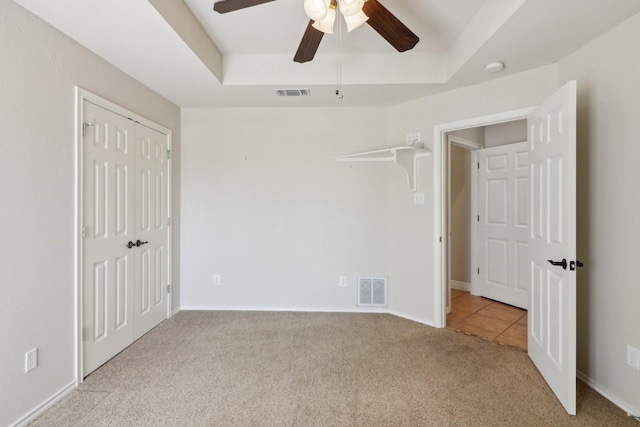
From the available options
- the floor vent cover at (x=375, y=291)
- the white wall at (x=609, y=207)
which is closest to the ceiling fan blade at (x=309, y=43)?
the white wall at (x=609, y=207)

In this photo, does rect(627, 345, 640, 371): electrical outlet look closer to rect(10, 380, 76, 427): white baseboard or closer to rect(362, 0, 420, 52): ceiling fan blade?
rect(362, 0, 420, 52): ceiling fan blade

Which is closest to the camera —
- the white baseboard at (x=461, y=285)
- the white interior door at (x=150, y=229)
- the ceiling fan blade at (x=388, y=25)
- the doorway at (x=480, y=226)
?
the ceiling fan blade at (x=388, y=25)

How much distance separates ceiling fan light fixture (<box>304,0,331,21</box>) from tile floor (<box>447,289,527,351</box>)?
2.92m

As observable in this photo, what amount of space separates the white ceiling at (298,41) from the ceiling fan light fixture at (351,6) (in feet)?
2.19

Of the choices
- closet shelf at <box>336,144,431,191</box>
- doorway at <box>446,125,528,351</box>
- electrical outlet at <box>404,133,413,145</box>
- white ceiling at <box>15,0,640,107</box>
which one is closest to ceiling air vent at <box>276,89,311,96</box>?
white ceiling at <box>15,0,640,107</box>

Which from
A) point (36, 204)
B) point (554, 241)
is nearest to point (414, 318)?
point (554, 241)

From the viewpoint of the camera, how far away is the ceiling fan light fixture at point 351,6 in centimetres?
134

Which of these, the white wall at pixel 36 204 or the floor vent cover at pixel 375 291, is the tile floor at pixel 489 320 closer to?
the floor vent cover at pixel 375 291

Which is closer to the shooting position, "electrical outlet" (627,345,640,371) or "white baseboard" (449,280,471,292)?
"electrical outlet" (627,345,640,371)

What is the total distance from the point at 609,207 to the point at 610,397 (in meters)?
1.21

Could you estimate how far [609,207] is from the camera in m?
1.80

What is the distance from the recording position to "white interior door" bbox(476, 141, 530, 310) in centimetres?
339

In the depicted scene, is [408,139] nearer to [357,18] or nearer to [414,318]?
[357,18]

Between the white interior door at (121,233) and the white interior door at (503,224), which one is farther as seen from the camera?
the white interior door at (503,224)
